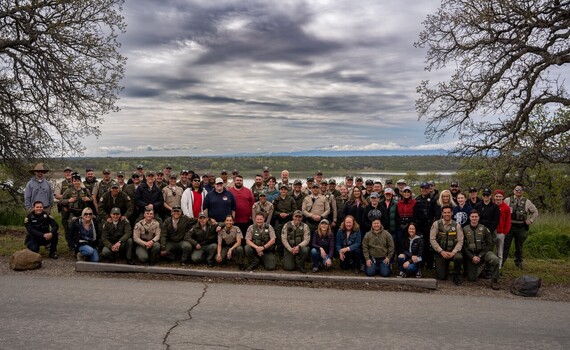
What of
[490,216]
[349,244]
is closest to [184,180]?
[349,244]

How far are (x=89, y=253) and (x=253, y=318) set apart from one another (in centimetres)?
561

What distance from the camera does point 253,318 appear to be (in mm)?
6621

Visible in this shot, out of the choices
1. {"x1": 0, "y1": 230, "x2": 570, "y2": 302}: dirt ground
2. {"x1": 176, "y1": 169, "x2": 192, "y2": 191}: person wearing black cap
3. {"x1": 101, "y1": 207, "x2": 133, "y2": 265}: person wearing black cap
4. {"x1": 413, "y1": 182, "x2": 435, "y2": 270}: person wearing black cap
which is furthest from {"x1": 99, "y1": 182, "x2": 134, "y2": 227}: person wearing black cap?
{"x1": 413, "y1": 182, "x2": 435, "y2": 270}: person wearing black cap

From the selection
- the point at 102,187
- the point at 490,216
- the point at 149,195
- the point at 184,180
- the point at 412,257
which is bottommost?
the point at 412,257

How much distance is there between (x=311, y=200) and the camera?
11375 millimetres

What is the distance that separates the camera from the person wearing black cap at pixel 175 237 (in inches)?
411

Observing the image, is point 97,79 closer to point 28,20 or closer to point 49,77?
point 49,77

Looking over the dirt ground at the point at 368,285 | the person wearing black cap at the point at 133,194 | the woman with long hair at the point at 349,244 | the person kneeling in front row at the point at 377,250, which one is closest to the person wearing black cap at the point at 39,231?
the dirt ground at the point at 368,285

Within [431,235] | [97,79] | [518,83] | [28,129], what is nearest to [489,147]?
[518,83]

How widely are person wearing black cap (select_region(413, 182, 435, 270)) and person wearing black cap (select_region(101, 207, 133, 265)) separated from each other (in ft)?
Result: 23.3

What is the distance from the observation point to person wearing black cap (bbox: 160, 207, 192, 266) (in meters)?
10.4

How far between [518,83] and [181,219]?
1282cm

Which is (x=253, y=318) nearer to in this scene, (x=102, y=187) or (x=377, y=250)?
(x=377, y=250)

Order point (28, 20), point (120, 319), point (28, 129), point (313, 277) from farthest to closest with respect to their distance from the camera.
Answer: point (28, 129), point (28, 20), point (313, 277), point (120, 319)
